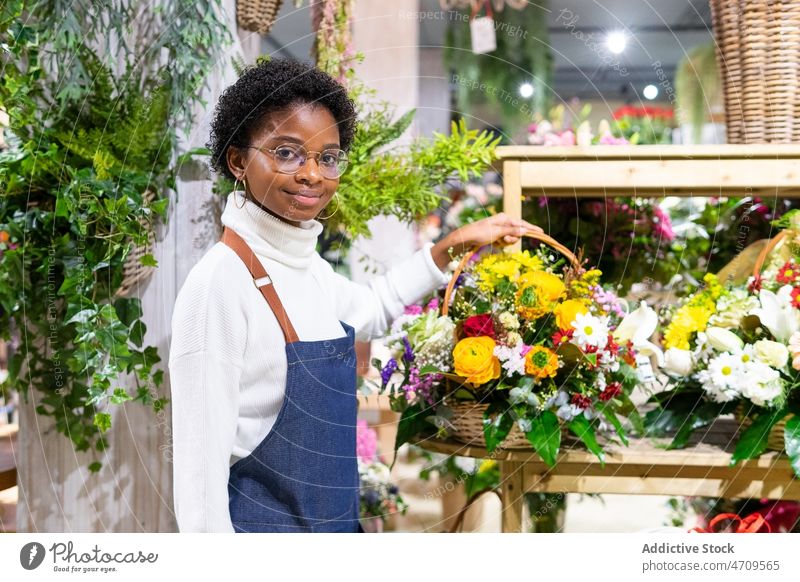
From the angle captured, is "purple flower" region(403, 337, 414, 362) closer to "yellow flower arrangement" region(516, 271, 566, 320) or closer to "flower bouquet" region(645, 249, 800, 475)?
"yellow flower arrangement" region(516, 271, 566, 320)

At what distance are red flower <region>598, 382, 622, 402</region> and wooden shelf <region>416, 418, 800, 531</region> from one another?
97mm

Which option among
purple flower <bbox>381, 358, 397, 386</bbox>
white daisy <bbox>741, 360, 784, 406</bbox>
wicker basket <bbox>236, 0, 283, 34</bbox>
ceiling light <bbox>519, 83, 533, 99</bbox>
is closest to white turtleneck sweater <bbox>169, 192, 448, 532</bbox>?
purple flower <bbox>381, 358, 397, 386</bbox>

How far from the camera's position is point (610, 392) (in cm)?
99

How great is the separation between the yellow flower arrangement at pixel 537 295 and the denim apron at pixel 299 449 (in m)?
0.25

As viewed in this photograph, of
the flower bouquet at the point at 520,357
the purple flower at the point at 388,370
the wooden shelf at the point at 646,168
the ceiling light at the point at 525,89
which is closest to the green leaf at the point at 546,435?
the flower bouquet at the point at 520,357

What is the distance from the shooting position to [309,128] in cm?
89

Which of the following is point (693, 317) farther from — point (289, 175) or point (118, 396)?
point (118, 396)

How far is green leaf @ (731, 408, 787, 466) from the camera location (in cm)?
101

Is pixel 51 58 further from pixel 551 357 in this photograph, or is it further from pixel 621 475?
pixel 621 475

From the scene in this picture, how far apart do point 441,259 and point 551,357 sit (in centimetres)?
24

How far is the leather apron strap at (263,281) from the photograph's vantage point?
89 centimetres

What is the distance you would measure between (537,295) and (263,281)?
38 cm

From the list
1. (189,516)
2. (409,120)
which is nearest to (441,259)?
(409,120)

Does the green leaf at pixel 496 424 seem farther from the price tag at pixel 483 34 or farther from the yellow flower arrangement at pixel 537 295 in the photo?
the price tag at pixel 483 34
